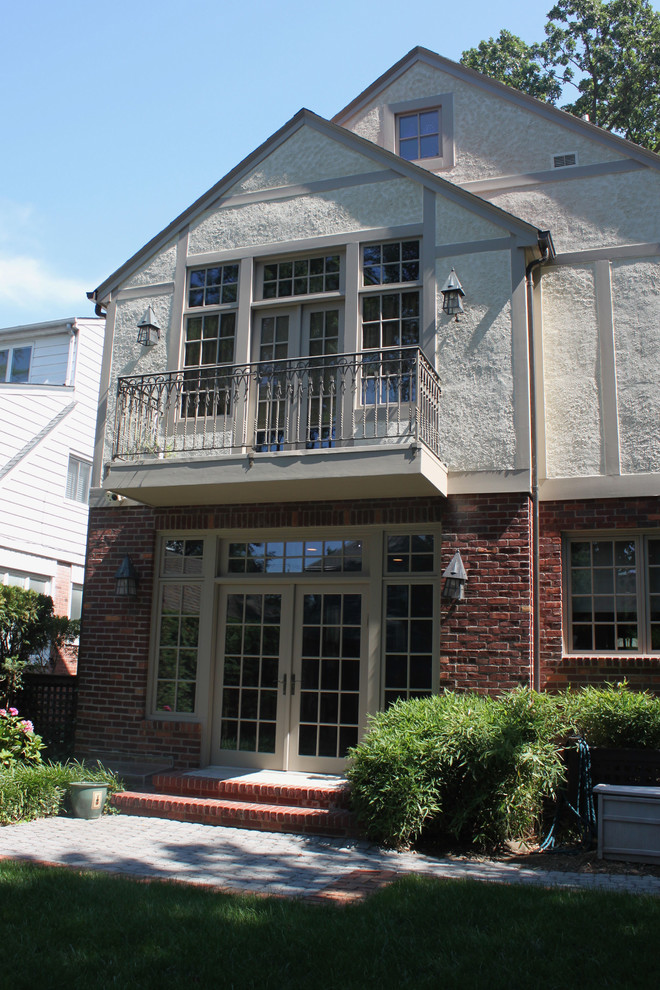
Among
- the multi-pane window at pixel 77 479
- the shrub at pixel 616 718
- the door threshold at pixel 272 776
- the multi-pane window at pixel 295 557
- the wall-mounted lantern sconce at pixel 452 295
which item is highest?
the wall-mounted lantern sconce at pixel 452 295

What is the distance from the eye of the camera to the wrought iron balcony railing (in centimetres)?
907

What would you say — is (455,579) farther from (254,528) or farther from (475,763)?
(254,528)

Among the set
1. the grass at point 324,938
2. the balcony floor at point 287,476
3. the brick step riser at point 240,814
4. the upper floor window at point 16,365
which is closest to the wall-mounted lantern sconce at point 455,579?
the balcony floor at point 287,476

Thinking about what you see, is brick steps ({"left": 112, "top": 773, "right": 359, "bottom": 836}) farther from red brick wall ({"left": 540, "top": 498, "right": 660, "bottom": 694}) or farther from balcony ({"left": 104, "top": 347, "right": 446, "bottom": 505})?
balcony ({"left": 104, "top": 347, "right": 446, "bottom": 505})

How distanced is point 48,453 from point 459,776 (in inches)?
454

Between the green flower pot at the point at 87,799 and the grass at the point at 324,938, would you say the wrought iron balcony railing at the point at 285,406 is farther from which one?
the grass at the point at 324,938

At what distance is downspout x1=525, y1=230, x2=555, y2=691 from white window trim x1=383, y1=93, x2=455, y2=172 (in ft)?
7.95

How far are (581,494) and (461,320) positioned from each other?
7.61 feet

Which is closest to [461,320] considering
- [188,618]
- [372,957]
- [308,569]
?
[308,569]

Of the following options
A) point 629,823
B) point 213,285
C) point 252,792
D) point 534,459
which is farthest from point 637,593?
point 213,285

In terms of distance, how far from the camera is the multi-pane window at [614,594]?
888cm

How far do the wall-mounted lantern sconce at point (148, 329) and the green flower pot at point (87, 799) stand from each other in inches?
209

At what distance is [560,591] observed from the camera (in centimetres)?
903

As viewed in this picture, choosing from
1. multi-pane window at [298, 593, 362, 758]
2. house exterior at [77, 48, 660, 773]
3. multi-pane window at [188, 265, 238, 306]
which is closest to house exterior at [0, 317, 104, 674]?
house exterior at [77, 48, 660, 773]
